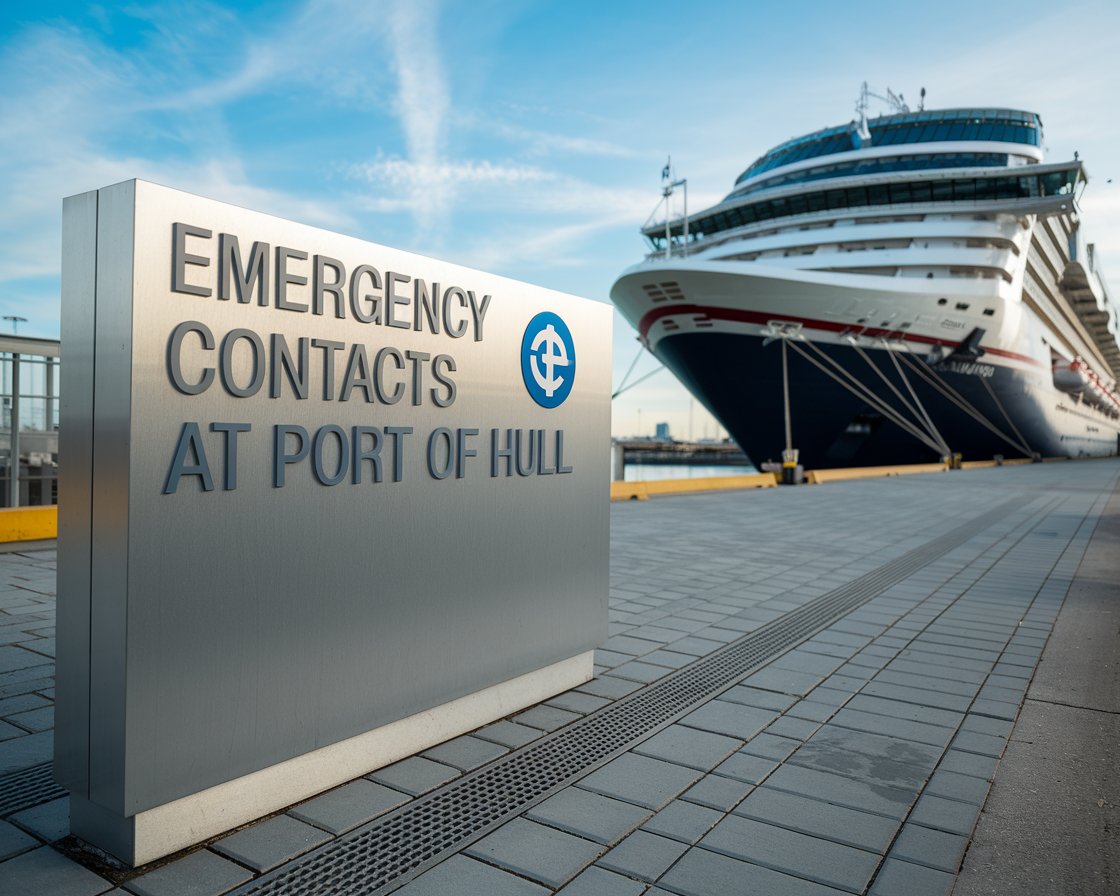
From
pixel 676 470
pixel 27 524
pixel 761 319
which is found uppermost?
pixel 761 319

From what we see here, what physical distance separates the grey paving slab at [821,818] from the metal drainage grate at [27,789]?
238 cm

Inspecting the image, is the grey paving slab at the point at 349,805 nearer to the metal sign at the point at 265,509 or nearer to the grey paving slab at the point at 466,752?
the metal sign at the point at 265,509

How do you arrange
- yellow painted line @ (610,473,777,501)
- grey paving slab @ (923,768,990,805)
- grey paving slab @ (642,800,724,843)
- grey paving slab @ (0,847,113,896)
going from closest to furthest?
grey paving slab @ (0,847,113,896) → grey paving slab @ (642,800,724,843) → grey paving slab @ (923,768,990,805) → yellow painted line @ (610,473,777,501)

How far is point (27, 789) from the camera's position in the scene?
9.50 ft

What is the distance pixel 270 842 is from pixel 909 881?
1.93 meters

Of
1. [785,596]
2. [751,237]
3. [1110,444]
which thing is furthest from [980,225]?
[1110,444]

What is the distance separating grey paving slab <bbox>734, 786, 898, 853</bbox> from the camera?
2713 mm

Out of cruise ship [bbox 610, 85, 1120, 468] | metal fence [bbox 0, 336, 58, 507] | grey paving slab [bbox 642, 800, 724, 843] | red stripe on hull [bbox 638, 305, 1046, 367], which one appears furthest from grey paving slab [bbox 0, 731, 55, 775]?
red stripe on hull [bbox 638, 305, 1046, 367]

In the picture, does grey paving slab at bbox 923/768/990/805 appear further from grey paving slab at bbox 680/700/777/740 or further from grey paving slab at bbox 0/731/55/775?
grey paving slab at bbox 0/731/55/775

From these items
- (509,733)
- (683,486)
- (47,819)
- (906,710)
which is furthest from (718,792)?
(683,486)

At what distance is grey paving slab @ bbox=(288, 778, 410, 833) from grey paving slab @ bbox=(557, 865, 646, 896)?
29.8 inches

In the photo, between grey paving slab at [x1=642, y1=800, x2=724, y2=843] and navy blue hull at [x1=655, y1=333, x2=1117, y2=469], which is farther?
navy blue hull at [x1=655, y1=333, x2=1117, y2=469]

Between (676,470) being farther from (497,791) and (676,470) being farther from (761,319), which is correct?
(497,791)

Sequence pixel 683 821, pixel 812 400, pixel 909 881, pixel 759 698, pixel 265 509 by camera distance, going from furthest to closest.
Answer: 1. pixel 812 400
2. pixel 759 698
3. pixel 683 821
4. pixel 265 509
5. pixel 909 881
